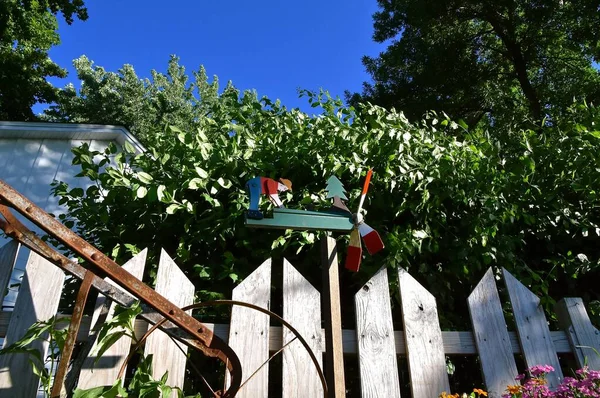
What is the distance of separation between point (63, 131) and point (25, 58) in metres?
15.5

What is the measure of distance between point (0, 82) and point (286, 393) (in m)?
22.3

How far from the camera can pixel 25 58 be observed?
19.0m

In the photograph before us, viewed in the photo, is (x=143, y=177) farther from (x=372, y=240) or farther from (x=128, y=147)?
(x=372, y=240)

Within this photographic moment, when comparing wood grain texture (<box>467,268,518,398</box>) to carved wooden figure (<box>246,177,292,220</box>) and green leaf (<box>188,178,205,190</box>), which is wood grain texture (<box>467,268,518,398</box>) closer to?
carved wooden figure (<box>246,177,292,220</box>)

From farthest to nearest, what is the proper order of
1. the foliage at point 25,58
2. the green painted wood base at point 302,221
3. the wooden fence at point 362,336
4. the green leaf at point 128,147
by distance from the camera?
the foliage at point 25,58
the green leaf at point 128,147
the wooden fence at point 362,336
the green painted wood base at point 302,221

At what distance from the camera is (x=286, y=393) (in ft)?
4.77

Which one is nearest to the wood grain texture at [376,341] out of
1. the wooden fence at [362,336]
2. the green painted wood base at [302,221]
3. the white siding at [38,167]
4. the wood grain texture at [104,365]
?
the wooden fence at [362,336]

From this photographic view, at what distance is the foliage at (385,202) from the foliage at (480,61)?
8.83m

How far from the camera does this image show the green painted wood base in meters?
1.18

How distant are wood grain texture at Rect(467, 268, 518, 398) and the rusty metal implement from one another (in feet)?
3.21

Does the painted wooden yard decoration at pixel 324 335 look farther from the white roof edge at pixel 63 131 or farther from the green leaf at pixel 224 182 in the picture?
the white roof edge at pixel 63 131

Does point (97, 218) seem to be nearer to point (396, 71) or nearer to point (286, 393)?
point (286, 393)

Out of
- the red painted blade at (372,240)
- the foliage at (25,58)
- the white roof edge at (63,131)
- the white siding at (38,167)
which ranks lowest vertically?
the red painted blade at (372,240)

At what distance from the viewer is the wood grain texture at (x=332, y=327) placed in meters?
1.13
